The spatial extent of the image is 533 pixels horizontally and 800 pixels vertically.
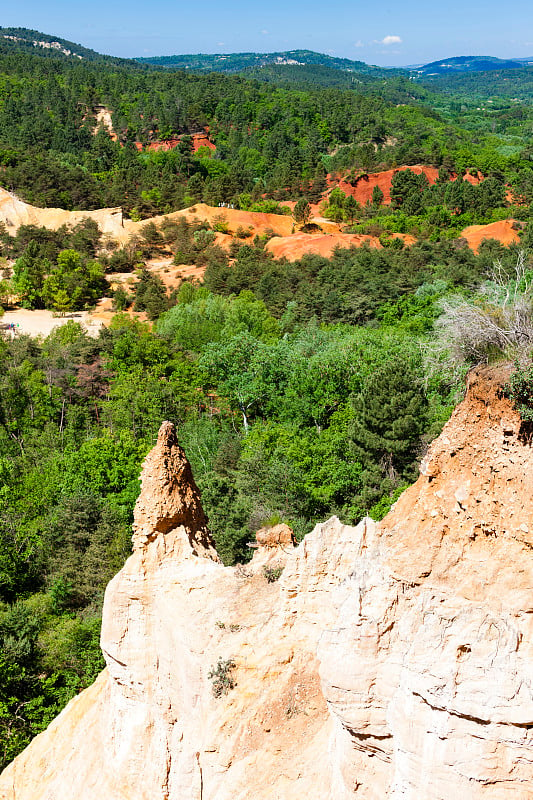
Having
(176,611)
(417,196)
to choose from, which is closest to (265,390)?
(176,611)

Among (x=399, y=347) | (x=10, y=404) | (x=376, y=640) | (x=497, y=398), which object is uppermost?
(x=497, y=398)

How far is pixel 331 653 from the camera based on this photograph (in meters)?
8.41

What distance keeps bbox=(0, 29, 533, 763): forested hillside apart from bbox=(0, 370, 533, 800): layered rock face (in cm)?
544

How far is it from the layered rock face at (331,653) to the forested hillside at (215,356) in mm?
5440

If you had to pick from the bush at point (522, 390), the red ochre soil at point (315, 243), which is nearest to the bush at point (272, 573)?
the bush at point (522, 390)

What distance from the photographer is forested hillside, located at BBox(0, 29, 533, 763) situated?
24.2m

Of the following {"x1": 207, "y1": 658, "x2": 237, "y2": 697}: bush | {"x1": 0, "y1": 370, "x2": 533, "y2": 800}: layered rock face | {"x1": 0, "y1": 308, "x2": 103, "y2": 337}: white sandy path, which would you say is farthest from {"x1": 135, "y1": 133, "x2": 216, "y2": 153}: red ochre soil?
Result: {"x1": 207, "y1": 658, "x2": 237, "y2": 697}: bush

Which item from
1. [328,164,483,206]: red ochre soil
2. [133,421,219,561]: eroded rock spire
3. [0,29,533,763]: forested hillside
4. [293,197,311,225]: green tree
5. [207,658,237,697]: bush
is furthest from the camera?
[328,164,483,206]: red ochre soil

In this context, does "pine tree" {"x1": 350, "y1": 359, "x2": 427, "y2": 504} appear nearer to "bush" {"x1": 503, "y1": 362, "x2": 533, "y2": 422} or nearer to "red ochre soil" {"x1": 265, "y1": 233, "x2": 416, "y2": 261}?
"bush" {"x1": 503, "y1": 362, "x2": 533, "y2": 422}

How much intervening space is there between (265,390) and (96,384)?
12619 mm

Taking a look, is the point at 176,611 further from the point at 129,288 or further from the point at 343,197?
the point at 343,197

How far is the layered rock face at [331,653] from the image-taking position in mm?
7156

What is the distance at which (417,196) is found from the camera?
88.9 m

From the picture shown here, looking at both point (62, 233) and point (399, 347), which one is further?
point (62, 233)
